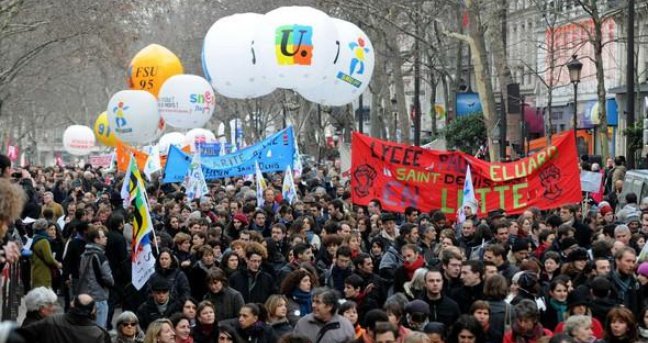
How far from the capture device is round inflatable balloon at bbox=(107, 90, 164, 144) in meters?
36.0

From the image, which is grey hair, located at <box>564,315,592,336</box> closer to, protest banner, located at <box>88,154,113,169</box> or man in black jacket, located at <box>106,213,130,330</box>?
man in black jacket, located at <box>106,213,130,330</box>

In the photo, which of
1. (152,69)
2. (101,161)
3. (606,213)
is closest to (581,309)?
(606,213)

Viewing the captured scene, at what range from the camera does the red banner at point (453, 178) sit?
1930cm

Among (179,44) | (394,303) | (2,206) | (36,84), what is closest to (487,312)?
(394,303)

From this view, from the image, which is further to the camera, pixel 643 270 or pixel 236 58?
pixel 236 58

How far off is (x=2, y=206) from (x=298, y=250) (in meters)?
6.77

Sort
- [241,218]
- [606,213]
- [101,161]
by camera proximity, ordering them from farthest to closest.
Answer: [101,161] → [606,213] → [241,218]

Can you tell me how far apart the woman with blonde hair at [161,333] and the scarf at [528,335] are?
220 centimetres

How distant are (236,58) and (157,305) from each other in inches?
524

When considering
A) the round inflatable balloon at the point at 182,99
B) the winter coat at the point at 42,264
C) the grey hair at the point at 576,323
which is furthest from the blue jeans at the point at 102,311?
the round inflatable balloon at the point at 182,99

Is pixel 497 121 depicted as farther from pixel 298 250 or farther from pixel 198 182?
pixel 298 250

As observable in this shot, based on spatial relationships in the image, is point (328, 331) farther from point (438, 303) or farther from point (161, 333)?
A: point (438, 303)

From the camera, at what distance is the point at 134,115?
36.1 m

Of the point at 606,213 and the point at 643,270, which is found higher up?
the point at 643,270
